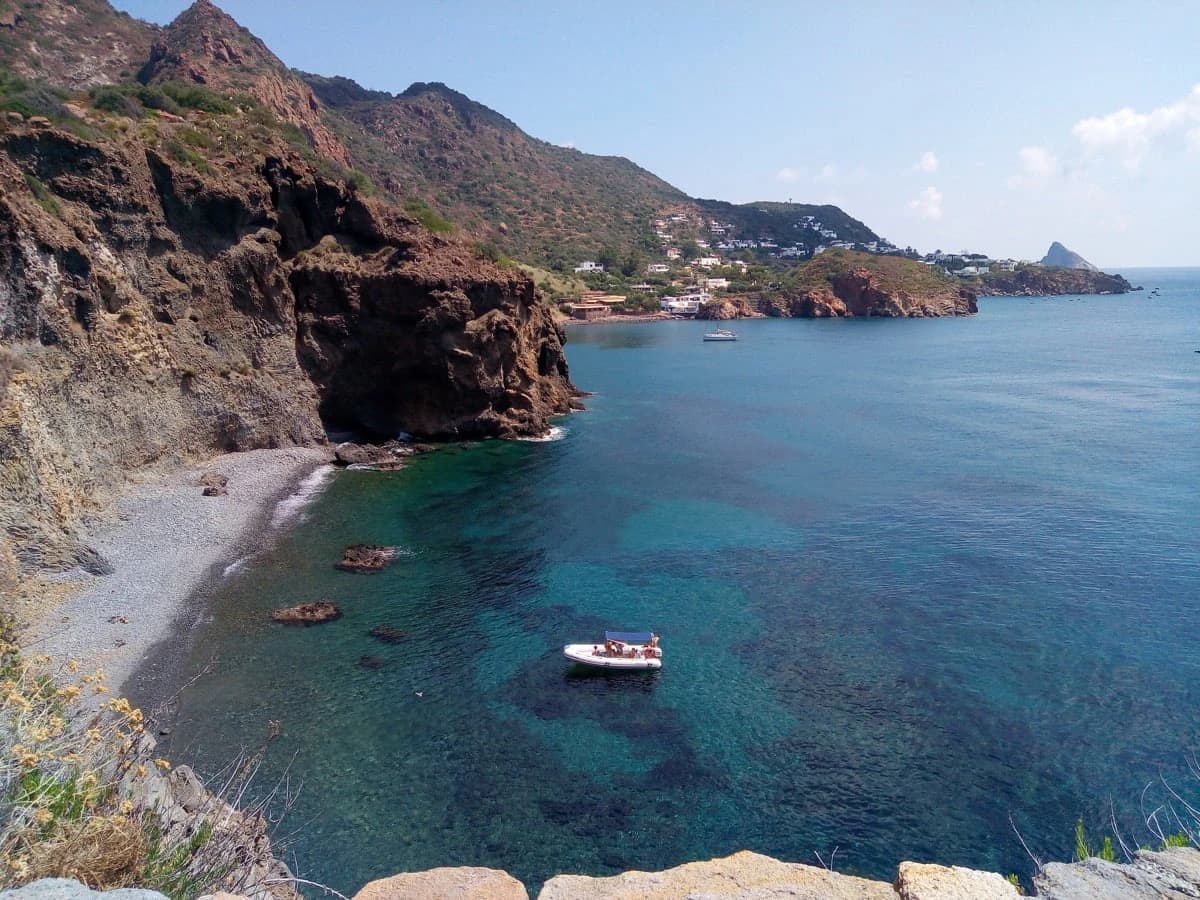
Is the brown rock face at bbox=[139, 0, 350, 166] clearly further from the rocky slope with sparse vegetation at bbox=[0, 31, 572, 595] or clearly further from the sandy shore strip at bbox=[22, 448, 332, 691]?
the sandy shore strip at bbox=[22, 448, 332, 691]

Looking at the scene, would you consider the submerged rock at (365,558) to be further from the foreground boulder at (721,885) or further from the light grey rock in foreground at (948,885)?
the light grey rock in foreground at (948,885)

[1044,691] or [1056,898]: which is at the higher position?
[1056,898]

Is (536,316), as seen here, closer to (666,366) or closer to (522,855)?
(666,366)

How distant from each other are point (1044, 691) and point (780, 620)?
8.75 meters

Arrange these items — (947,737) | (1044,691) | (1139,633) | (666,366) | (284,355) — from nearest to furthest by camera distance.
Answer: (947,737)
(1044,691)
(1139,633)
(284,355)
(666,366)

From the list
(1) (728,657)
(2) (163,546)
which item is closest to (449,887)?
(1) (728,657)

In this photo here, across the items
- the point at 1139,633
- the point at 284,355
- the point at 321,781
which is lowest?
the point at 321,781

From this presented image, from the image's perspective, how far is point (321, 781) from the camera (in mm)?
20234

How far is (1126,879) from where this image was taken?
7.72 meters

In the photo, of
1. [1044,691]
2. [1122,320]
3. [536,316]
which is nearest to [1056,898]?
[1044,691]

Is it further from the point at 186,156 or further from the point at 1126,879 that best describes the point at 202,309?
the point at 1126,879

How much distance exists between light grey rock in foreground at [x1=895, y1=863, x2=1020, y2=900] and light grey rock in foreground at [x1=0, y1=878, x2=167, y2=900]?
683 cm

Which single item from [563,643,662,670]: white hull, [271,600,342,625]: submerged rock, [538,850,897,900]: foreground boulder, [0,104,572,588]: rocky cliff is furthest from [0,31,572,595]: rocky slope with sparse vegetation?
[538,850,897,900]: foreground boulder

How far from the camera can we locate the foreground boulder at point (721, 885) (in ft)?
25.5
